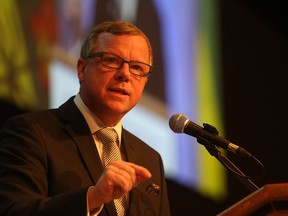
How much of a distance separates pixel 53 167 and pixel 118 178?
535mm

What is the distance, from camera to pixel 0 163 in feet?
6.84

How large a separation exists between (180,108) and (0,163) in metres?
2.41

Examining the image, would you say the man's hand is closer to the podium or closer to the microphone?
the podium

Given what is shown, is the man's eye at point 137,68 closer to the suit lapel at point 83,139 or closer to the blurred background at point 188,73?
the suit lapel at point 83,139

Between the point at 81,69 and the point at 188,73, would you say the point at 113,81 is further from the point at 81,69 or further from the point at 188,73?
the point at 188,73

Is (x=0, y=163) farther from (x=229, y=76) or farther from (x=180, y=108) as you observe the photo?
(x=229, y=76)

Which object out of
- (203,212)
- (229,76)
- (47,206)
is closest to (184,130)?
(47,206)

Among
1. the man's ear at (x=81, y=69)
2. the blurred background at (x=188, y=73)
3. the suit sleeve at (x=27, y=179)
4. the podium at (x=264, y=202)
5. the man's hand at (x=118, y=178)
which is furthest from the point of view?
the blurred background at (x=188, y=73)

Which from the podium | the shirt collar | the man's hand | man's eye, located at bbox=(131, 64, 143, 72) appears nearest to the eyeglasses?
man's eye, located at bbox=(131, 64, 143, 72)

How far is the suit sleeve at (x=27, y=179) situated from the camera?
1.85 meters

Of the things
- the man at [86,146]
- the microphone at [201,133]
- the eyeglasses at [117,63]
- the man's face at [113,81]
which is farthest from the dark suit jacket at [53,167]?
the microphone at [201,133]

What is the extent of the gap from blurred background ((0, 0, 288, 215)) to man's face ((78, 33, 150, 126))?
0.96 meters

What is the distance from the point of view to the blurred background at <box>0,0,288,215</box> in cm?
338

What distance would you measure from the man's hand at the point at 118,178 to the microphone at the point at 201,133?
0.51 meters
